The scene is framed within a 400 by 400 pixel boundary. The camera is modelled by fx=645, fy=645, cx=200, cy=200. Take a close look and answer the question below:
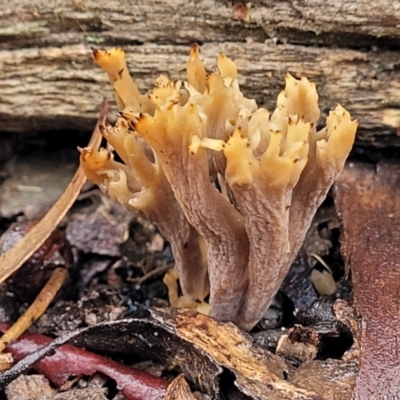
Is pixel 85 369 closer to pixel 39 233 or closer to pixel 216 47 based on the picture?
pixel 39 233

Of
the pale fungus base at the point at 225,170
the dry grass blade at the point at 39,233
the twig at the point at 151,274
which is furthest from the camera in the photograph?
the twig at the point at 151,274

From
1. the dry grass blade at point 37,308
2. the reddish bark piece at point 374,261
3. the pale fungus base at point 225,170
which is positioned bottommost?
the dry grass blade at point 37,308

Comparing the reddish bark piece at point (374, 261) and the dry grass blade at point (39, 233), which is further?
the dry grass blade at point (39, 233)

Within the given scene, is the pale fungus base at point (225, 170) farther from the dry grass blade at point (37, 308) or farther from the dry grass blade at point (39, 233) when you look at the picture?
the dry grass blade at point (37, 308)

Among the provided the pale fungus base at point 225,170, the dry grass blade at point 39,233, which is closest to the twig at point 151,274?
the pale fungus base at point 225,170

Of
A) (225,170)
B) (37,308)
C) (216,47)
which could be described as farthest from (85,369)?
(216,47)

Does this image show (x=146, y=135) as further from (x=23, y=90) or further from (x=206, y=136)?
(x=23, y=90)
